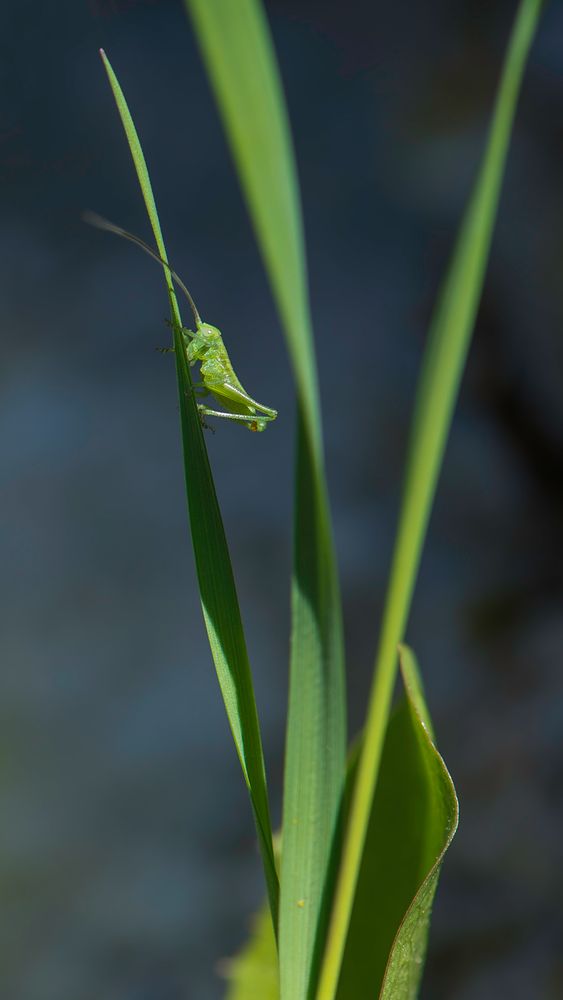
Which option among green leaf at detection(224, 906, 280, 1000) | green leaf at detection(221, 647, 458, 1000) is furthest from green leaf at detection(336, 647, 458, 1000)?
green leaf at detection(224, 906, 280, 1000)

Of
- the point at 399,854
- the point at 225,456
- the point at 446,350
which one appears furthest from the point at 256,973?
the point at 225,456

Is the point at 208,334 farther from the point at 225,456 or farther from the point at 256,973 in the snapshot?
the point at 225,456

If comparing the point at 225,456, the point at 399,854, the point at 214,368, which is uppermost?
the point at 214,368

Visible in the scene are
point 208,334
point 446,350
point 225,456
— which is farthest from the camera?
point 225,456

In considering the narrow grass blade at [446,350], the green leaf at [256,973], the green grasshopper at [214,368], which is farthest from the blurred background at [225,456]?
the narrow grass blade at [446,350]

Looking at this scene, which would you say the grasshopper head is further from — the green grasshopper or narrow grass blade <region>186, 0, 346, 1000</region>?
Answer: narrow grass blade <region>186, 0, 346, 1000</region>

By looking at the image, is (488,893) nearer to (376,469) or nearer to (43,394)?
(376,469)

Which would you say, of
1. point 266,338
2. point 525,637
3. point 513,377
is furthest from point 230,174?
point 525,637
